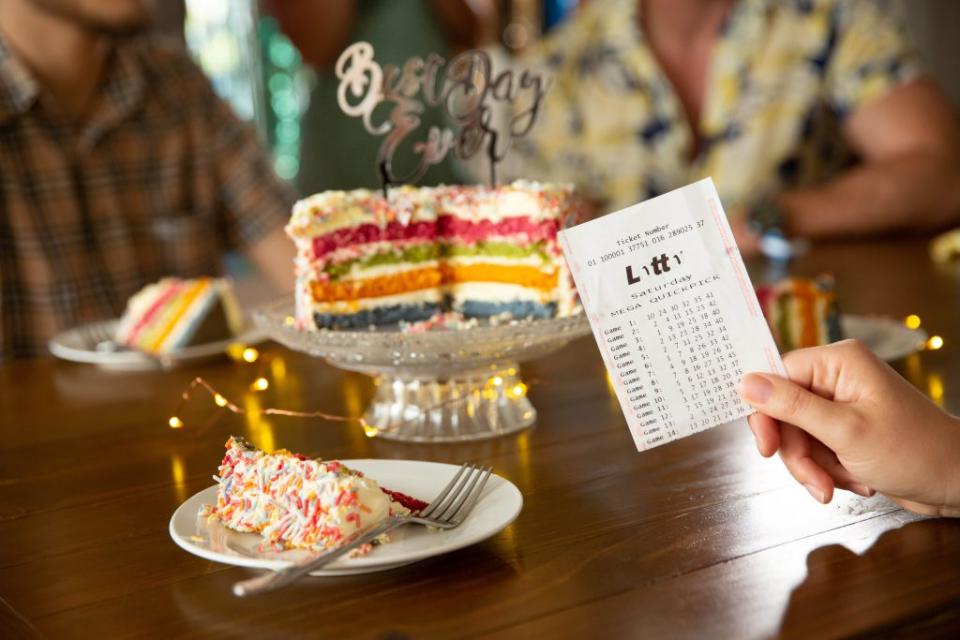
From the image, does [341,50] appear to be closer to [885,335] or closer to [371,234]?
[371,234]

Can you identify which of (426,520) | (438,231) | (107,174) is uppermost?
Result: (107,174)

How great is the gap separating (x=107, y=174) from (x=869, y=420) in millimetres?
2481

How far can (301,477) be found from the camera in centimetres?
98

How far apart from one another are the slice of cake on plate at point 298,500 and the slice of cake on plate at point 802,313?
904 millimetres

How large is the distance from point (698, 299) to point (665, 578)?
265 mm

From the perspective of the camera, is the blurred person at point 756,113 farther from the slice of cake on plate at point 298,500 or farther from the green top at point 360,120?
the slice of cake on plate at point 298,500

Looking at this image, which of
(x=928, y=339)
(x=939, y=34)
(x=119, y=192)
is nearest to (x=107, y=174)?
(x=119, y=192)

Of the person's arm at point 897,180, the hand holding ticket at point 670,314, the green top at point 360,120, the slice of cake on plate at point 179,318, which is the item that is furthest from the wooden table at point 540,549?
the green top at point 360,120

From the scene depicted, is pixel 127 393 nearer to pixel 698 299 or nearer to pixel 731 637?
pixel 698 299

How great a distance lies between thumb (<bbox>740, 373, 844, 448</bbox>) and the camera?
98 centimetres

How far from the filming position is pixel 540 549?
1.00 m

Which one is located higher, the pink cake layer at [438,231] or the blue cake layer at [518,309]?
the pink cake layer at [438,231]

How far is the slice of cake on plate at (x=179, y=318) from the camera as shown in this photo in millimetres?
1952

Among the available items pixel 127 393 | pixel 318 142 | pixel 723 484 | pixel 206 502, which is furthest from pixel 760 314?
pixel 318 142
